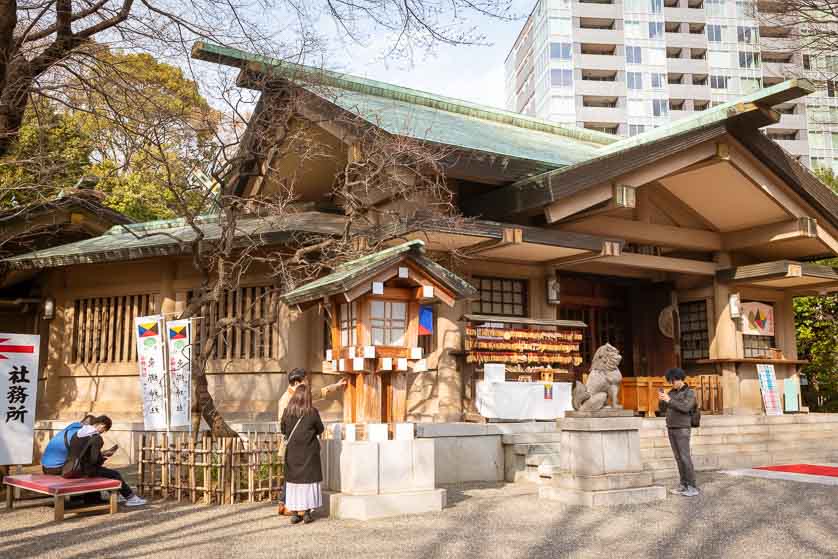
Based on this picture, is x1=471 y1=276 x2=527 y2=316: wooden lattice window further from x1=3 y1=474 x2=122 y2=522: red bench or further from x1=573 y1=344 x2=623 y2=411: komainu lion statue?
x1=3 y1=474 x2=122 y2=522: red bench

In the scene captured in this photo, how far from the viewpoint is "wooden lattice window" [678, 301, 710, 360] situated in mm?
17641

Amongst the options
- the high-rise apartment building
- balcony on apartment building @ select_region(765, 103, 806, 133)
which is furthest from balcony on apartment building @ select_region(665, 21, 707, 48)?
balcony on apartment building @ select_region(765, 103, 806, 133)

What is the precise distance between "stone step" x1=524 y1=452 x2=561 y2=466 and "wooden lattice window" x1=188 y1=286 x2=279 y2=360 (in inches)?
207

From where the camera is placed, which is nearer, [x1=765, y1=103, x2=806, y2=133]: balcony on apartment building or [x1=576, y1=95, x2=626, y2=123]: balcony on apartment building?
[x1=765, y1=103, x2=806, y2=133]: balcony on apartment building

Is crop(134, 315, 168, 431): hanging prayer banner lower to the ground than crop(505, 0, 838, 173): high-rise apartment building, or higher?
lower

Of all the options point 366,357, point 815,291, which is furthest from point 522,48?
point 366,357

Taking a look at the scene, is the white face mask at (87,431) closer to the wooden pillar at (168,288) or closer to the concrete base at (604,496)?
the concrete base at (604,496)

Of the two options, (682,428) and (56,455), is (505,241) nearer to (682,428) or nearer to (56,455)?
(682,428)

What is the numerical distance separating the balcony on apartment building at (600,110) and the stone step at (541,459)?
4745 cm

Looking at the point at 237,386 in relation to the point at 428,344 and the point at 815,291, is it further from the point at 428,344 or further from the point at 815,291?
the point at 815,291

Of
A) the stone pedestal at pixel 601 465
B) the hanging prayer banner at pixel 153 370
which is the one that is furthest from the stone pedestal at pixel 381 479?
the hanging prayer banner at pixel 153 370

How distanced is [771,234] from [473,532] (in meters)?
12.0

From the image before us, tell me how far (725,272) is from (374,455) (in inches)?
451

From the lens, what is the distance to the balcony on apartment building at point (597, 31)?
185 ft
